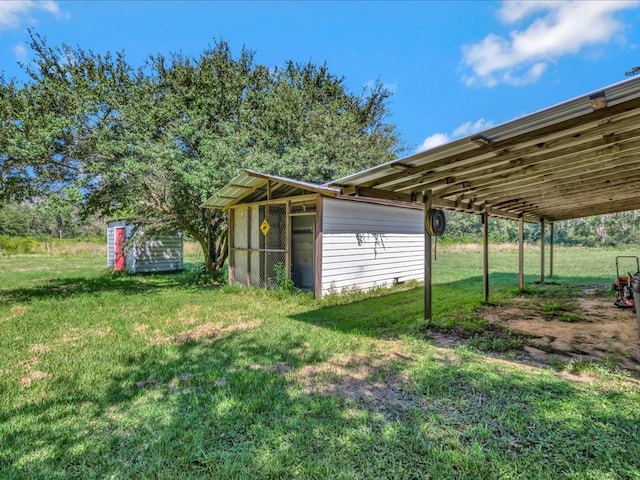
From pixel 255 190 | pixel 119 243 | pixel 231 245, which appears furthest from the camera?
pixel 119 243

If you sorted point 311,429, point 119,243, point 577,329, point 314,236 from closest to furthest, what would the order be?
point 311,429 < point 577,329 < point 314,236 < point 119,243

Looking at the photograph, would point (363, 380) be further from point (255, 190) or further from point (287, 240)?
point (255, 190)

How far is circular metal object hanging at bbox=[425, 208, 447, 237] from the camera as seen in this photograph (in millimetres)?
4734

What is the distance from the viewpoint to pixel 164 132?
8.38 meters

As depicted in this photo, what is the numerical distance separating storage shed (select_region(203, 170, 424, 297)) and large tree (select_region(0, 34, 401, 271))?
1.09 metres

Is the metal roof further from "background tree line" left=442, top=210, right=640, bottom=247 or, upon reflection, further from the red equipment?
"background tree line" left=442, top=210, right=640, bottom=247

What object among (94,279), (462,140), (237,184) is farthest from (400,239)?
(94,279)

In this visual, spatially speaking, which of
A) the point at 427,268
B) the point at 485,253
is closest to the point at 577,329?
the point at 427,268

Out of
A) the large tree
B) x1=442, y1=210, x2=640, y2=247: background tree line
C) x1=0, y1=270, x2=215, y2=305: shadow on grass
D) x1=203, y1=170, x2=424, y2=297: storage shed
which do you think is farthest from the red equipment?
x1=442, y1=210, x2=640, y2=247: background tree line

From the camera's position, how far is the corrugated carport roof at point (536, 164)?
250 cm

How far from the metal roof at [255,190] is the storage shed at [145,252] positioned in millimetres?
4553

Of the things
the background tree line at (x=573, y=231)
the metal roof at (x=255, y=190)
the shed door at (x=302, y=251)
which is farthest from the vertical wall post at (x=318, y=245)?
the background tree line at (x=573, y=231)

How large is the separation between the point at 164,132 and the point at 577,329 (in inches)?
365

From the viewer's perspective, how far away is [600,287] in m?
7.89
